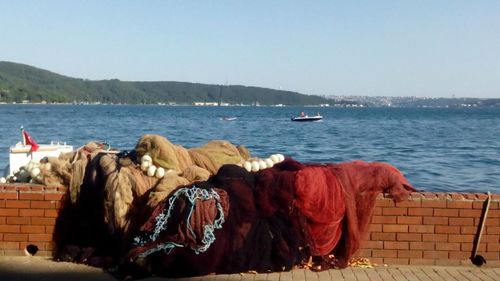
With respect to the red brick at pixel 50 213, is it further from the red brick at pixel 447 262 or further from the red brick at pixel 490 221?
the red brick at pixel 490 221

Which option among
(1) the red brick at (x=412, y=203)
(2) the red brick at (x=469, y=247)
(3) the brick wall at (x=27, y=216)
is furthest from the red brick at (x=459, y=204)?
(3) the brick wall at (x=27, y=216)

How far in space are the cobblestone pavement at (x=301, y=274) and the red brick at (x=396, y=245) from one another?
19 cm

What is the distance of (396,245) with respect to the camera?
6840 millimetres

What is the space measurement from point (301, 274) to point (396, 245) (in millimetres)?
1063

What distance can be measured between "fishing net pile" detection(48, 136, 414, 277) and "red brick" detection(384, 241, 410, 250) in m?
0.29

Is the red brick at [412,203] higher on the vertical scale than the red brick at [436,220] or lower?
higher

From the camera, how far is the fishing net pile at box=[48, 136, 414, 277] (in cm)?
636

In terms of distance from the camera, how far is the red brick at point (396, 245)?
6.83m

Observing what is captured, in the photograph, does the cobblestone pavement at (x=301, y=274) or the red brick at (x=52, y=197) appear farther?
the red brick at (x=52, y=197)

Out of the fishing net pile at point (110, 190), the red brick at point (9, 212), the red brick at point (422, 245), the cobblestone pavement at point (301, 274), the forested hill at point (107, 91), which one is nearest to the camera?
the cobblestone pavement at point (301, 274)

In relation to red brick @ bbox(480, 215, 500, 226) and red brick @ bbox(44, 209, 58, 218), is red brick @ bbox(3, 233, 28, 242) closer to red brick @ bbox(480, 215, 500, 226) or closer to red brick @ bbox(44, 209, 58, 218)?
red brick @ bbox(44, 209, 58, 218)

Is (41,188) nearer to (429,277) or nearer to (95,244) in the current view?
(95,244)

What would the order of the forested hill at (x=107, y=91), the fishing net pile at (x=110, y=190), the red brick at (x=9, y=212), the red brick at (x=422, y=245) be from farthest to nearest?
the forested hill at (x=107, y=91), the red brick at (x=9, y=212), the red brick at (x=422, y=245), the fishing net pile at (x=110, y=190)

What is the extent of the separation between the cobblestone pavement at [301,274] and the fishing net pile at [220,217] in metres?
0.11
